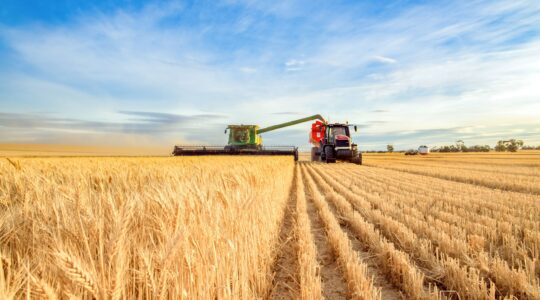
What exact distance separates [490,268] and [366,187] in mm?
6375

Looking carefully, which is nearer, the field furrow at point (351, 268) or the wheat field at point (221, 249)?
the wheat field at point (221, 249)

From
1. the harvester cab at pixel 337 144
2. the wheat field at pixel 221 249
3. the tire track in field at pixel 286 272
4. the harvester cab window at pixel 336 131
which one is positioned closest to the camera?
the wheat field at pixel 221 249

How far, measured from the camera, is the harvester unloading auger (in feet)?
73.8

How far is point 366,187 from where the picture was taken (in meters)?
9.43

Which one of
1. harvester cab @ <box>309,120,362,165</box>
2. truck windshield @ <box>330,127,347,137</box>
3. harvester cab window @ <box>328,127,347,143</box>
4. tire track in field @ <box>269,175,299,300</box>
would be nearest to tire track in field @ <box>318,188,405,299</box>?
tire track in field @ <box>269,175,299,300</box>

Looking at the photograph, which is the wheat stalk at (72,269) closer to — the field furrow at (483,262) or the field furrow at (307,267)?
the field furrow at (307,267)

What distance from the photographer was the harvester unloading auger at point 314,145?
886 inches

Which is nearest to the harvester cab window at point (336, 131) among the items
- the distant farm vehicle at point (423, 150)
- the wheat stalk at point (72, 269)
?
the wheat stalk at point (72, 269)

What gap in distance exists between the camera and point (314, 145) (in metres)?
30.2

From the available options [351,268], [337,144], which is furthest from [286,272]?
[337,144]

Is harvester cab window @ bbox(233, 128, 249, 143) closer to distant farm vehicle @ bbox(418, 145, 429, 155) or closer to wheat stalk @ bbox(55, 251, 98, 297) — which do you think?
wheat stalk @ bbox(55, 251, 98, 297)

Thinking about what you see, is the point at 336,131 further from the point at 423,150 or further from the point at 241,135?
the point at 423,150

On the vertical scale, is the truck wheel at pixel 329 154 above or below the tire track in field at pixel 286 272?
above

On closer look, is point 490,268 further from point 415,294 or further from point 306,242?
point 306,242
